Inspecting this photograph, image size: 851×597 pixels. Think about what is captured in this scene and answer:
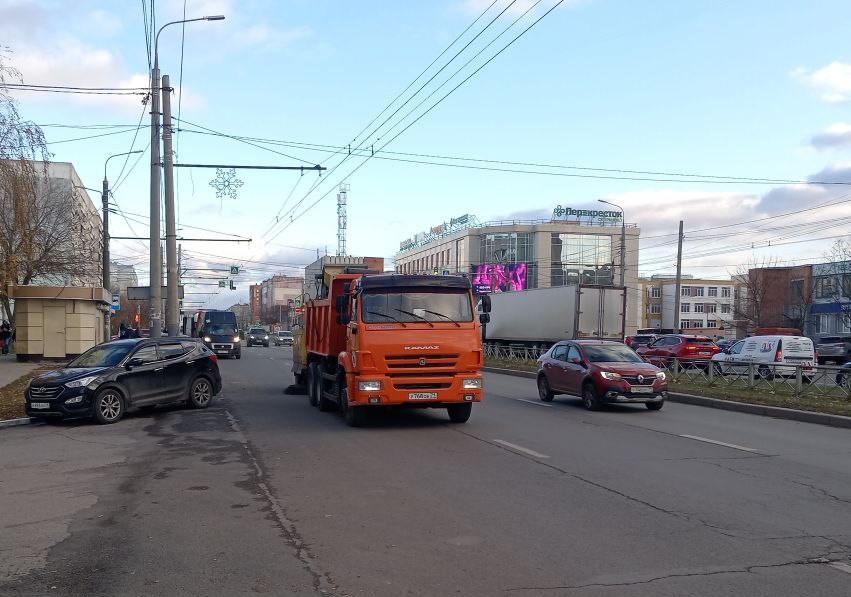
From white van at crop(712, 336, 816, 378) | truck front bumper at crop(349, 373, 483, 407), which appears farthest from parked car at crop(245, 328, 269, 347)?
truck front bumper at crop(349, 373, 483, 407)

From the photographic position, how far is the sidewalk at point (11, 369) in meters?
24.7

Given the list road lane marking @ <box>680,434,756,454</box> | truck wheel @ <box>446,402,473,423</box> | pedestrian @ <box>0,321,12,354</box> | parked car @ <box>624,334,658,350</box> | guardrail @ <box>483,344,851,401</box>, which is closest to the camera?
road lane marking @ <box>680,434,756,454</box>

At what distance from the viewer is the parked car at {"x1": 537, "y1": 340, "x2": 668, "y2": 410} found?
17734 millimetres

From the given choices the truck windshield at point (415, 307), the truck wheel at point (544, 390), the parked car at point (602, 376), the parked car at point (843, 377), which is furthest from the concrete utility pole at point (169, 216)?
the parked car at point (843, 377)

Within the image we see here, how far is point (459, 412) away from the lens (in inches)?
588

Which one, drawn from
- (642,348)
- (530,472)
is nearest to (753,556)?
(530,472)

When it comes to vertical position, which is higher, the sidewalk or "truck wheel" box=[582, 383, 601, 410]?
"truck wheel" box=[582, 383, 601, 410]

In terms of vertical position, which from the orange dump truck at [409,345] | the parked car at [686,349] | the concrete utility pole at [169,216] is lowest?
the parked car at [686,349]

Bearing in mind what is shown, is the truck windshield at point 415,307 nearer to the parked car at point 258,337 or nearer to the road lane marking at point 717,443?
the road lane marking at point 717,443

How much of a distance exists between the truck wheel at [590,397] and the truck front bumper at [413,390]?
16.7 feet

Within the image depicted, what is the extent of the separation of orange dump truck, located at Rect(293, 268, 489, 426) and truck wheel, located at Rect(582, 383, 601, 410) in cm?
422

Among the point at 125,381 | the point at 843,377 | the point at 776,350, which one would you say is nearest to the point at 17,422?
the point at 125,381

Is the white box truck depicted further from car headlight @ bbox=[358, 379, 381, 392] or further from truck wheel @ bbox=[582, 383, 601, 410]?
car headlight @ bbox=[358, 379, 381, 392]

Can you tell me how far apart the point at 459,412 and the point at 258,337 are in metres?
61.9
